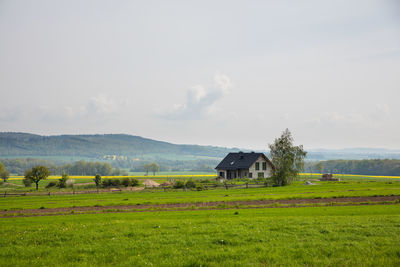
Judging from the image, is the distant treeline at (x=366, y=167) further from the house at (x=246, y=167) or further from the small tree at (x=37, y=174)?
the small tree at (x=37, y=174)

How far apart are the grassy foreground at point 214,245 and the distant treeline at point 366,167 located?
13340 centimetres

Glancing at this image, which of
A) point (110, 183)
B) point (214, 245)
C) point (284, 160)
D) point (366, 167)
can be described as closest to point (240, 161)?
point (284, 160)

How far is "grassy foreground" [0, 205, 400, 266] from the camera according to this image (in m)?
10.7

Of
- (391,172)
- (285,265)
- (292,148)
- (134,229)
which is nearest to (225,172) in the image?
(292,148)

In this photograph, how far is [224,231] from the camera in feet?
48.6

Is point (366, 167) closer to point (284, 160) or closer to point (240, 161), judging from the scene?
point (240, 161)

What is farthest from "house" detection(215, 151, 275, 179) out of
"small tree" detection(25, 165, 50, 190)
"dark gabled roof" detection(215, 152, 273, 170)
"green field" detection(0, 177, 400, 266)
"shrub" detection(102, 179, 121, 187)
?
"green field" detection(0, 177, 400, 266)

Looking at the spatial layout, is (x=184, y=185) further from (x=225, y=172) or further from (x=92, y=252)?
(x=92, y=252)

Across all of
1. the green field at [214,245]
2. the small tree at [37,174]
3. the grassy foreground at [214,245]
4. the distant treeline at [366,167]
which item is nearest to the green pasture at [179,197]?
the green field at [214,245]

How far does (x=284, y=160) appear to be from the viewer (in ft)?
218

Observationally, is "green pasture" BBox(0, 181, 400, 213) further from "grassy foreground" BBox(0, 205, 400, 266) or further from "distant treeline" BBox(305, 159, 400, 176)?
"distant treeline" BBox(305, 159, 400, 176)

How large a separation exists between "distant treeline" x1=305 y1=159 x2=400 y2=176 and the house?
6270 centimetres

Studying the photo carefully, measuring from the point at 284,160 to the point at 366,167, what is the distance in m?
127

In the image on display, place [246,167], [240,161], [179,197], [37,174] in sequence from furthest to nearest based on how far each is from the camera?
1. [240,161]
2. [246,167]
3. [37,174]
4. [179,197]
